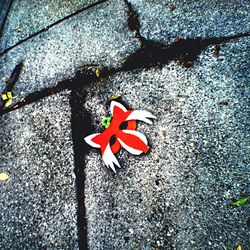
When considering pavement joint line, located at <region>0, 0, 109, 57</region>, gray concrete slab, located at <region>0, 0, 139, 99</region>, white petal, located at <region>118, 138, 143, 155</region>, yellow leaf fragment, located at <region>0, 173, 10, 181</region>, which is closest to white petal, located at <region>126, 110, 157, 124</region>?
white petal, located at <region>118, 138, 143, 155</region>

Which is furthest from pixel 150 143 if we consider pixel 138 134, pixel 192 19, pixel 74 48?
pixel 74 48

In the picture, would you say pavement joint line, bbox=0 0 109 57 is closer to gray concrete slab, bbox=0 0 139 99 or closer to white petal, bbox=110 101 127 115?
gray concrete slab, bbox=0 0 139 99

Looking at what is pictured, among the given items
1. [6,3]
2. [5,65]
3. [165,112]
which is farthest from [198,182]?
[6,3]

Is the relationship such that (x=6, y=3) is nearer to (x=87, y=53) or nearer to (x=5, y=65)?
(x=5, y=65)

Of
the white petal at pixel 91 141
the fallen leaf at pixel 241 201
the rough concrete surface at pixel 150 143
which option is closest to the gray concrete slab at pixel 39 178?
the rough concrete surface at pixel 150 143

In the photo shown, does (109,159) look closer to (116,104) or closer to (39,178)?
(116,104)

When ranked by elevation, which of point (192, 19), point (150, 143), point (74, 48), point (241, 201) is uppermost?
point (74, 48)
